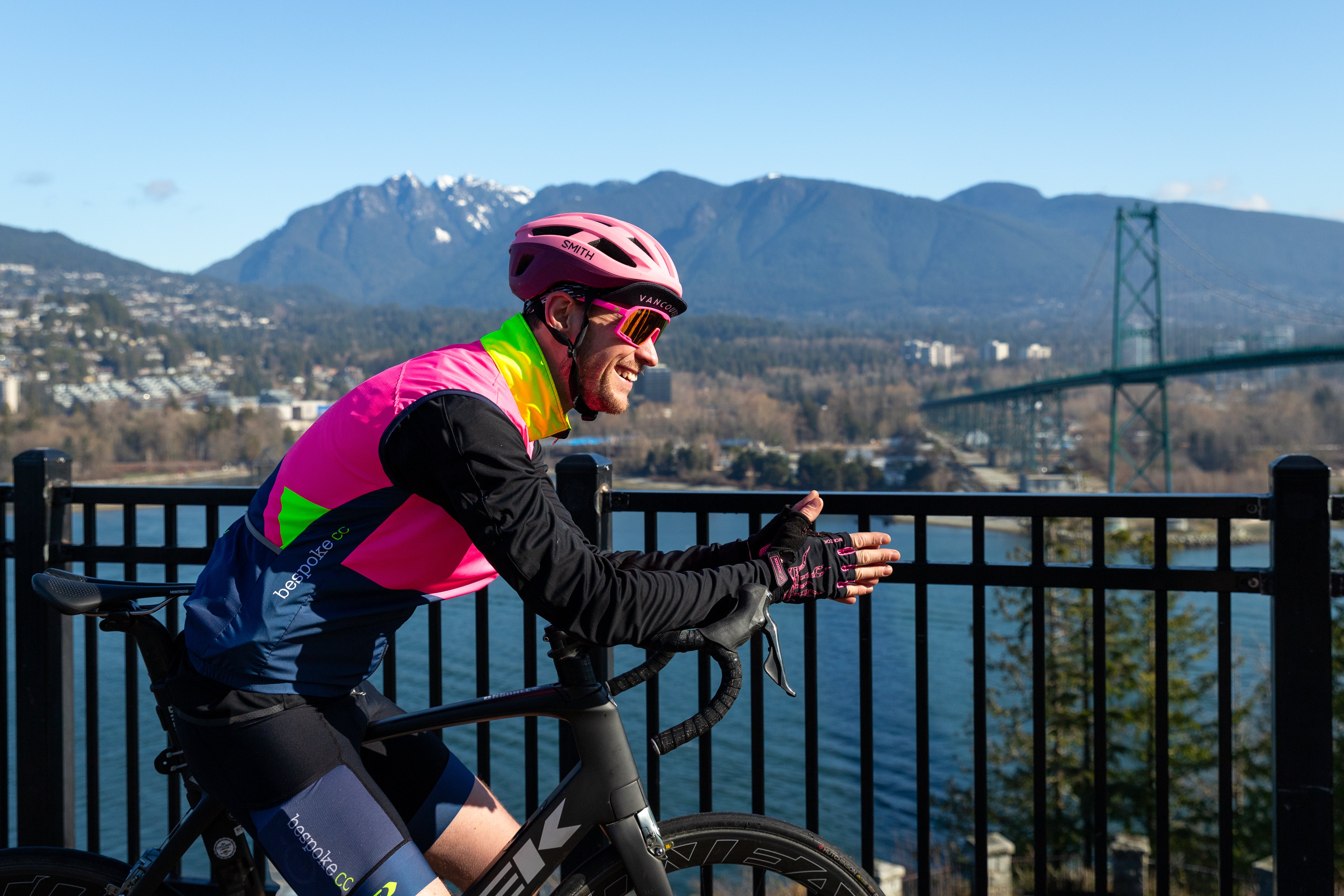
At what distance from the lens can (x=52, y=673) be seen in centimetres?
272

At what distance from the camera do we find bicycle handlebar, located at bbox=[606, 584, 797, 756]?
52.6 inches

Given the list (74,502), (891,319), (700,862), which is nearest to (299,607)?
(700,862)

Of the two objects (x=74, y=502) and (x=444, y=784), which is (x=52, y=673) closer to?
(x=74, y=502)

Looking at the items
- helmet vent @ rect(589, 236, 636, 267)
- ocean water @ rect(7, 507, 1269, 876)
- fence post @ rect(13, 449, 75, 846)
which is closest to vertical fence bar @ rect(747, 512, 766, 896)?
helmet vent @ rect(589, 236, 636, 267)

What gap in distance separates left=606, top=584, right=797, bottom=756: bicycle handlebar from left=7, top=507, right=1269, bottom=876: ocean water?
51.8 ft

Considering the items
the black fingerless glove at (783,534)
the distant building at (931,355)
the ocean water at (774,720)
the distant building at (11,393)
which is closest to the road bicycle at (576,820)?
the black fingerless glove at (783,534)

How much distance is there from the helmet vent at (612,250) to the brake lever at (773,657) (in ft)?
1.85

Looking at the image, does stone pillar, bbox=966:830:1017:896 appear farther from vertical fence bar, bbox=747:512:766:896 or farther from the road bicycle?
the road bicycle

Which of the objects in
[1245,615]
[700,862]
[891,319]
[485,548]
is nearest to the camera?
[485,548]

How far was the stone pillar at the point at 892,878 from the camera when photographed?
12125 mm

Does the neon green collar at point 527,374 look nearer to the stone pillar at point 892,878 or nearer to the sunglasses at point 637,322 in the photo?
the sunglasses at point 637,322

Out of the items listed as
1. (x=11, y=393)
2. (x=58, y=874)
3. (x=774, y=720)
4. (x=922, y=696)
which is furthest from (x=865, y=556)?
(x=11, y=393)

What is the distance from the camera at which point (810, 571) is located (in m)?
1.44

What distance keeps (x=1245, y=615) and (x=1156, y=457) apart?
1795cm
